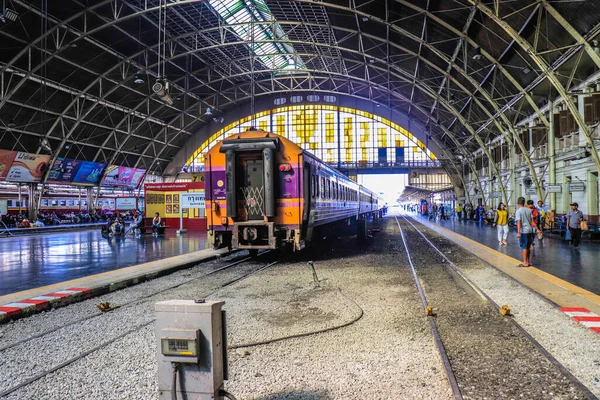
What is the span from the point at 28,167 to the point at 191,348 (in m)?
34.9

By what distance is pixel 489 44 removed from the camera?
2081cm

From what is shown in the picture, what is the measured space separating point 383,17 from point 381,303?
73.7 feet

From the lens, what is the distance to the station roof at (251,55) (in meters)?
18.7

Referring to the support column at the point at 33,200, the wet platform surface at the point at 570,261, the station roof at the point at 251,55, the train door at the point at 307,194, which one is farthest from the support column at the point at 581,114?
the support column at the point at 33,200

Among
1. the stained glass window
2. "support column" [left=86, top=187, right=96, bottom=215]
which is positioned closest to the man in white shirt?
the stained glass window

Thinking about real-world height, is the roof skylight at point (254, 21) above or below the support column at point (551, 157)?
above

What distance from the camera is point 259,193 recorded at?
1082cm

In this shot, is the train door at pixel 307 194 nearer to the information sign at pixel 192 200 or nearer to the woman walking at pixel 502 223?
the woman walking at pixel 502 223

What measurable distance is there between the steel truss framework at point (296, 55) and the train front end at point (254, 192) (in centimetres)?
1155

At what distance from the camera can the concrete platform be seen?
6.23 meters

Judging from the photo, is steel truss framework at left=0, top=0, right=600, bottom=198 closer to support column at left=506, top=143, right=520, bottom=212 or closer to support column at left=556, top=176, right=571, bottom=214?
support column at left=506, top=143, right=520, bottom=212

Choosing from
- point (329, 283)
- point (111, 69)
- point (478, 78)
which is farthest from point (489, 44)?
point (111, 69)

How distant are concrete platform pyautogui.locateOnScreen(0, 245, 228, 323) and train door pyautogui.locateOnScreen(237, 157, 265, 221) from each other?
2.32m

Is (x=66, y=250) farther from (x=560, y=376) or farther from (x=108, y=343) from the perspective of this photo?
(x=560, y=376)
